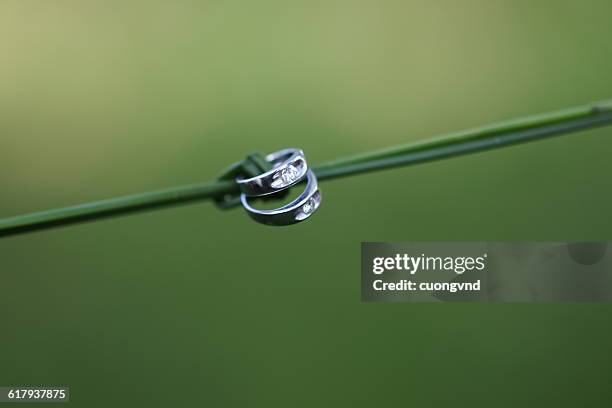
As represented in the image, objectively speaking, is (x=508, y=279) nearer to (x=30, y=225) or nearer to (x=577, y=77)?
(x=577, y=77)

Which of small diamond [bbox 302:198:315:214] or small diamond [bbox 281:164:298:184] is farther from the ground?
small diamond [bbox 281:164:298:184]

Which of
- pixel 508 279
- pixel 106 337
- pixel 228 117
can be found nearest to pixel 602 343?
pixel 508 279

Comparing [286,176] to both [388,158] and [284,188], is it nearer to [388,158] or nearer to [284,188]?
[284,188]

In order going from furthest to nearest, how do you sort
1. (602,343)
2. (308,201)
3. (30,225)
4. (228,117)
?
(602,343) < (228,117) < (308,201) < (30,225)

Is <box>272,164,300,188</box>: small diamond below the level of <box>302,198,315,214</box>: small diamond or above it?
above

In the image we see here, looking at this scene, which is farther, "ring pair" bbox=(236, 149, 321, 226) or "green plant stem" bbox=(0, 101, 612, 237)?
"ring pair" bbox=(236, 149, 321, 226)

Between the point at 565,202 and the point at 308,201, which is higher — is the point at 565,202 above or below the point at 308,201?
above
